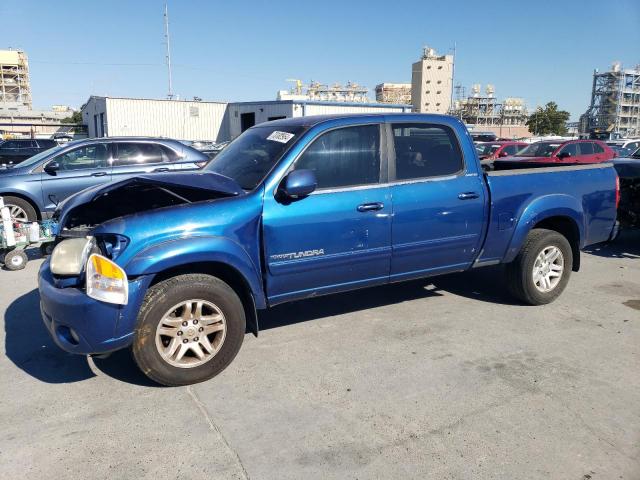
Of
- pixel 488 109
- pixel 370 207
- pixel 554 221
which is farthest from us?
pixel 488 109

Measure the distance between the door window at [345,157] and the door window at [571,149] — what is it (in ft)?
46.0

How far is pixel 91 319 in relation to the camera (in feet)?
10.4

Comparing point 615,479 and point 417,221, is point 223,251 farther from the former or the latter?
point 615,479

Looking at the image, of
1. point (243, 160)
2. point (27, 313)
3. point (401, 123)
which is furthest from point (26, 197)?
point (401, 123)

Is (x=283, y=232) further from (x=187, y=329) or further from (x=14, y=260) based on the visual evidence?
(x=14, y=260)

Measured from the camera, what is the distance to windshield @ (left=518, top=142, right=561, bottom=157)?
648 inches

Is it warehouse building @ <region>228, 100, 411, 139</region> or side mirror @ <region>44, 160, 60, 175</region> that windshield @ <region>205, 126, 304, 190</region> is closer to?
side mirror @ <region>44, 160, 60, 175</region>

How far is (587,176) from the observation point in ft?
17.6

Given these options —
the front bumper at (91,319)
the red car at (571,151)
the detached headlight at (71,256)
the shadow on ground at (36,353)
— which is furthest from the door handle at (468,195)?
the red car at (571,151)

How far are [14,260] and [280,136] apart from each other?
4.61 metres

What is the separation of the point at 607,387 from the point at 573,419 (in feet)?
1.99

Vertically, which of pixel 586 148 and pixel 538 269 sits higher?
pixel 586 148

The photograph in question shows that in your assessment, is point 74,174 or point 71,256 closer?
point 71,256

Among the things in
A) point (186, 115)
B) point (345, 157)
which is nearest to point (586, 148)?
point (345, 157)
